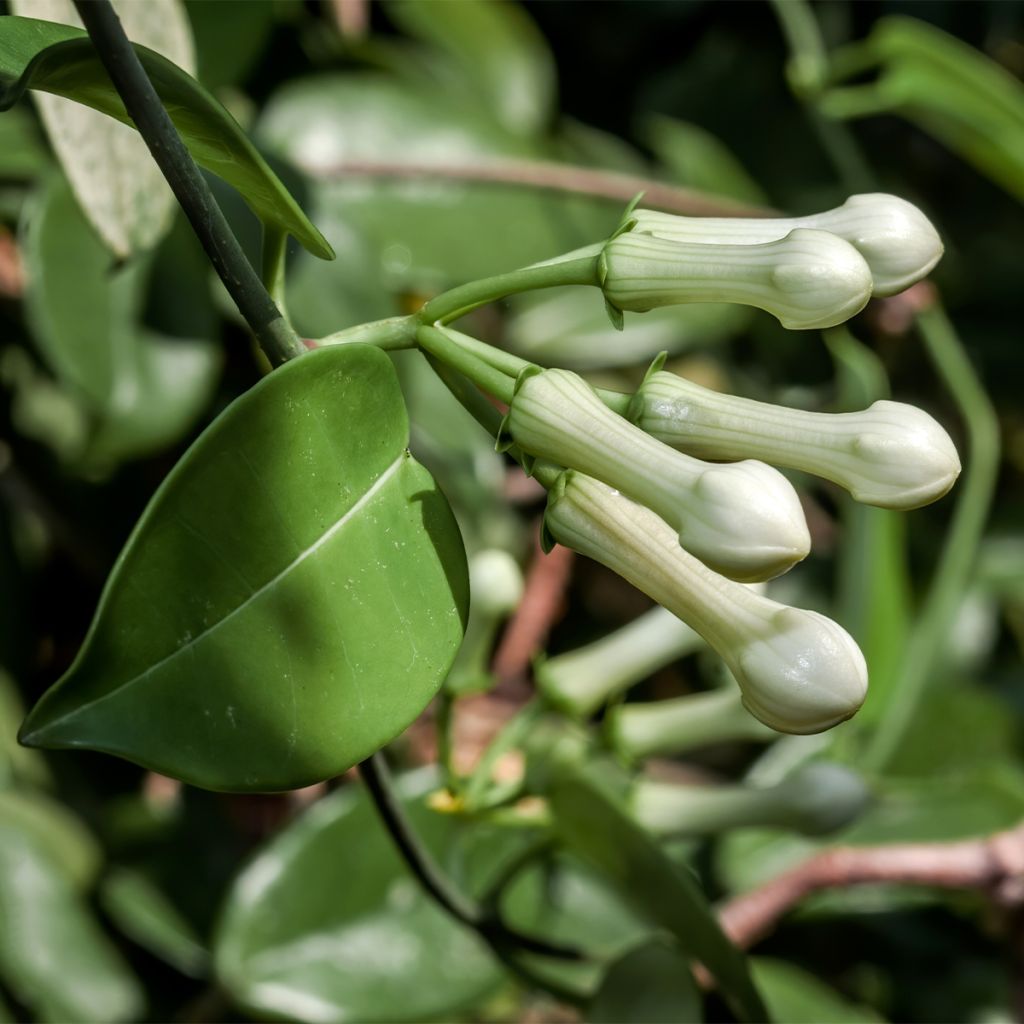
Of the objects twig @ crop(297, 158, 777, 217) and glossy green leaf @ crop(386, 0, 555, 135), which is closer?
twig @ crop(297, 158, 777, 217)

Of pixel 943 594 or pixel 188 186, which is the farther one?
pixel 943 594

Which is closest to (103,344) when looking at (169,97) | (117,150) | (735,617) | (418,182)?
(117,150)

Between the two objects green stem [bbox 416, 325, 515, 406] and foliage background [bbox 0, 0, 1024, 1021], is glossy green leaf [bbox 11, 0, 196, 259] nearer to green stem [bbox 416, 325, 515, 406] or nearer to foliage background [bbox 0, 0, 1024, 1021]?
foliage background [bbox 0, 0, 1024, 1021]

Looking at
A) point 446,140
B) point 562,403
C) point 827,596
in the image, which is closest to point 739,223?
point 562,403

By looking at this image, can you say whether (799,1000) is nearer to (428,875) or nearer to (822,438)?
(428,875)

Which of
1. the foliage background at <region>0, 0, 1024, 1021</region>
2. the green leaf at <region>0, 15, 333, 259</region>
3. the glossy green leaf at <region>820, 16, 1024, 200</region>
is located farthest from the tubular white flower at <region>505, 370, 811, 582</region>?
the glossy green leaf at <region>820, 16, 1024, 200</region>

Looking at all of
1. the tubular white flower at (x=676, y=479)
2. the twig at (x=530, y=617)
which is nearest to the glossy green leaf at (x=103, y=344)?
the twig at (x=530, y=617)

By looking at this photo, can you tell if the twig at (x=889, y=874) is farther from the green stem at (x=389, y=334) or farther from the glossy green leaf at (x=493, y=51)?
the glossy green leaf at (x=493, y=51)
